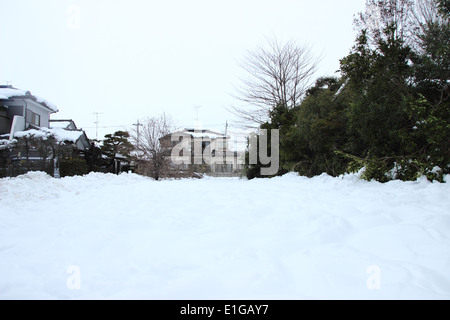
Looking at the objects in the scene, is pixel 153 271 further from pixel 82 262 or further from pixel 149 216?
pixel 149 216

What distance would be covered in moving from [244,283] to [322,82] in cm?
1052

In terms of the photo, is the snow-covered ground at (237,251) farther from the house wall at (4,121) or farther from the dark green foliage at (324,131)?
the house wall at (4,121)

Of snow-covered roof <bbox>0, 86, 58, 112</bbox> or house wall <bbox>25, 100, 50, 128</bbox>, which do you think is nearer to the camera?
snow-covered roof <bbox>0, 86, 58, 112</bbox>

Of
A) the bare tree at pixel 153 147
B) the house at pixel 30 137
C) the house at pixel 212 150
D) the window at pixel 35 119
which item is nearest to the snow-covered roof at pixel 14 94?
the house at pixel 30 137

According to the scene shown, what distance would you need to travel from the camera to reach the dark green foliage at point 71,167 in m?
7.96

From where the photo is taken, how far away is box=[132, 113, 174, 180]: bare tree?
491 inches

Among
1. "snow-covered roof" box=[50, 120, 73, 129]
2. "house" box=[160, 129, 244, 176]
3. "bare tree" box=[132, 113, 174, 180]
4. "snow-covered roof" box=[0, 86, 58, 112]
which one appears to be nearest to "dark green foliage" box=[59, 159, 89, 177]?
"bare tree" box=[132, 113, 174, 180]

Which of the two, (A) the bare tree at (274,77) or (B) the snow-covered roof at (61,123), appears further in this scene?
(B) the snow-covered roof at (61,123)

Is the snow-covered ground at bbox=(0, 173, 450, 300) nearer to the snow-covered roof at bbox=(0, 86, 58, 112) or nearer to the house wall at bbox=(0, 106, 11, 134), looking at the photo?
the snow-covered roof at bbox=(0, 86, 58, 112)

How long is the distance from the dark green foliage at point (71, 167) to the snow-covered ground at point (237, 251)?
5.74m

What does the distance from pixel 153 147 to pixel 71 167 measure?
488 centimetres

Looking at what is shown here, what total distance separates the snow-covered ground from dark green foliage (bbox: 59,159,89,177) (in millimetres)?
5743

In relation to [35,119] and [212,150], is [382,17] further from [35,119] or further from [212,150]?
[212,150]
